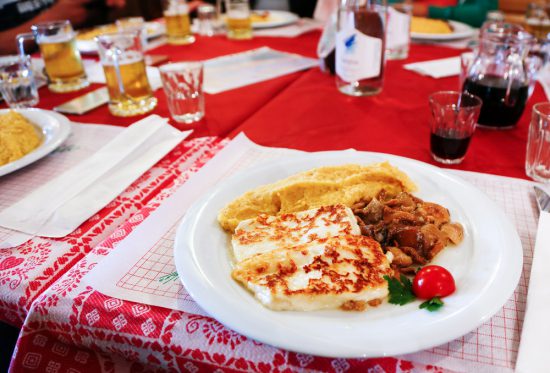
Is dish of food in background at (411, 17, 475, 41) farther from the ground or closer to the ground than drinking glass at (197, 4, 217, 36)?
closer to the ground

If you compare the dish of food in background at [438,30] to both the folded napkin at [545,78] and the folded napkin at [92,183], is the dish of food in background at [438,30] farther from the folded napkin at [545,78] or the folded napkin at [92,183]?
the folded napkin at [92,183]

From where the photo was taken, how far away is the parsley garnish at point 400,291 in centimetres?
72

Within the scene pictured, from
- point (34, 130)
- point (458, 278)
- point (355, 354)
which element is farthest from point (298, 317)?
point (34, 130)

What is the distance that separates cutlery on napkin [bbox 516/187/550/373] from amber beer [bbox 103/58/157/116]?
5.01 feet

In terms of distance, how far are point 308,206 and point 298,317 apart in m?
0.39

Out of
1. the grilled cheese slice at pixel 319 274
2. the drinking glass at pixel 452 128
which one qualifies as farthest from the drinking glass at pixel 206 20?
the grilled cheese slice at pixel 319 274

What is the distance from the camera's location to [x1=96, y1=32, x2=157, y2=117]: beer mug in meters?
1.71

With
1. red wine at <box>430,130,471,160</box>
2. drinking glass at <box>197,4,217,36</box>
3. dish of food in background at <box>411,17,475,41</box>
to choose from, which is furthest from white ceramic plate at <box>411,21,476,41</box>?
red wine at <box>430,130,471,160</box>

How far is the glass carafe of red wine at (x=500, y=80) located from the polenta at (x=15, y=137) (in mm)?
1557

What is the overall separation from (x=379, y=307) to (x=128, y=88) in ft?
4.80

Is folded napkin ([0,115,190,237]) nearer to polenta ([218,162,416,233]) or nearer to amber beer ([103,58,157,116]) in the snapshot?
amber beer ([103,58,157,116])

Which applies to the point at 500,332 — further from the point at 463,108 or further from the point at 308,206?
the point at 463,108

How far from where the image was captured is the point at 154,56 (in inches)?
97.4

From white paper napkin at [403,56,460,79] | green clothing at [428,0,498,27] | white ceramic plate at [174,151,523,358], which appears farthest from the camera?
green clothing at [428,0,498,27]
